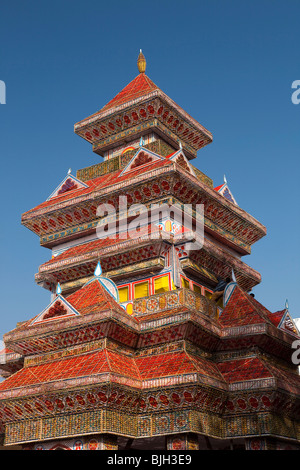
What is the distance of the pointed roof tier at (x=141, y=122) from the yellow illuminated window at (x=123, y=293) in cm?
750

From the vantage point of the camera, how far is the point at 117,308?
17469mm

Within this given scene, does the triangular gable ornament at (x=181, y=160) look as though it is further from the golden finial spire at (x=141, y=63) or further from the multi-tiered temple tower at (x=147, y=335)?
the golden finial spire at (x=141, y=63)

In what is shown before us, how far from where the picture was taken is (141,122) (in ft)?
82.0

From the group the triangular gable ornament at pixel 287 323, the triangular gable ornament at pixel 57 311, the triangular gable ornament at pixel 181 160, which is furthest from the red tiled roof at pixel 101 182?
the triangular gable ornament at pixel 287 323

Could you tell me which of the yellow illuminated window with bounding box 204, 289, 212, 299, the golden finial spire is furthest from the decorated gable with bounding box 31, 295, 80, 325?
the golden finial spire

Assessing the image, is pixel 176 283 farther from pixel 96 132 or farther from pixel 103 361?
pixel 96 132

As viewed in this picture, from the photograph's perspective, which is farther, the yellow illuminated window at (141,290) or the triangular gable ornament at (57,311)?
the yellow illuminated window at (141,290)

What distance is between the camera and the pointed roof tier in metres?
24.5

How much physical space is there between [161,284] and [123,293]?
1.59 m

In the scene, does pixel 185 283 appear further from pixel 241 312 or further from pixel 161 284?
pixel 241 312

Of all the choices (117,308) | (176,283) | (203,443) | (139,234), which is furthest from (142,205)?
(203,443)

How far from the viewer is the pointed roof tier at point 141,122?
80.3ft
